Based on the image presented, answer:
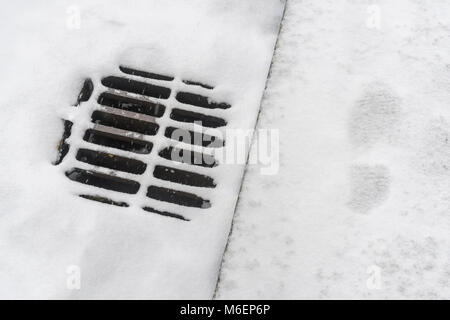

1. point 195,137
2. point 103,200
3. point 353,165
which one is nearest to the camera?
point 353,165

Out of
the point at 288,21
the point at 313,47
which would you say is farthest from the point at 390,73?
the point at 288,21

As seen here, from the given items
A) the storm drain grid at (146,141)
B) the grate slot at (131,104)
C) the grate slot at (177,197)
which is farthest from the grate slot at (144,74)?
the grate slot at (177,197)

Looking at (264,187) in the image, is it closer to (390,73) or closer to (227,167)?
(227,167)

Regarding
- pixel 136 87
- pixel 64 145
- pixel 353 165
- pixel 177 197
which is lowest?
pixel 177 197

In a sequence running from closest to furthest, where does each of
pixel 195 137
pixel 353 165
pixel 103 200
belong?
pixel 353 165 → pixel 103 200 → pixel 195 137

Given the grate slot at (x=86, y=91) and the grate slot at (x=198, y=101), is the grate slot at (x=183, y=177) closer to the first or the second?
the grate slot at (x=198, y=101)

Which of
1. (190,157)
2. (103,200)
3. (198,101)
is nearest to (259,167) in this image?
(190,157)

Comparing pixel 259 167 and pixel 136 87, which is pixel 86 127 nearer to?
pixel 136 87
